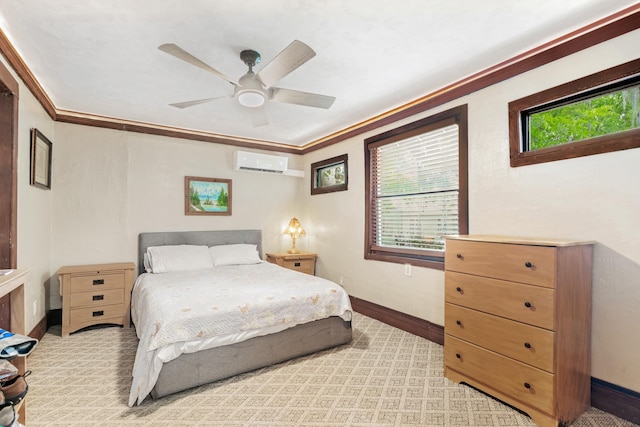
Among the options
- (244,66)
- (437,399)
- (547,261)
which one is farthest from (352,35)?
(437,399)

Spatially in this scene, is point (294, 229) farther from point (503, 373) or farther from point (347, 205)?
point (503, 373)

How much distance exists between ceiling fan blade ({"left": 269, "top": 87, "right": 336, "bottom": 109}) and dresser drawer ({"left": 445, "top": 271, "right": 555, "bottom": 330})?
1.68 m

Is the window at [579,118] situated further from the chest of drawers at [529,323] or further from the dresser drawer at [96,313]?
the dresser drawer at [96,313]

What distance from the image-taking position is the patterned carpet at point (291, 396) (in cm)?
201

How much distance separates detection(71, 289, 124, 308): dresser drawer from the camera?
3.44 meters

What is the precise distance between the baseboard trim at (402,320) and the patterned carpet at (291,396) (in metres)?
0.21

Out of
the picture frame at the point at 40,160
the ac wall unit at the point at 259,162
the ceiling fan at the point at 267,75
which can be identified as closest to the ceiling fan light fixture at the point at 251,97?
the ceiling fan at the point at 267,75

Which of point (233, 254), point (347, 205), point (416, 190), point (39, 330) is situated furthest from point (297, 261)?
point (39, 330)

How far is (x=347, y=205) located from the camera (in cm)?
453

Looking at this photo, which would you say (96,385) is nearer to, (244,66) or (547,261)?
(244,66)

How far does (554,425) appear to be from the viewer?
1902 millimetres

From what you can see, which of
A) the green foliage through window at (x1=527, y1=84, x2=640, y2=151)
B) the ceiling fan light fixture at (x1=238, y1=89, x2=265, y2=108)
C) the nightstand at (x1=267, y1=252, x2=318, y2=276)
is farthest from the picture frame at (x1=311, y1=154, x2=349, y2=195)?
the green foliage through window at (x1=527, y1=84, x2=640, y2=151)

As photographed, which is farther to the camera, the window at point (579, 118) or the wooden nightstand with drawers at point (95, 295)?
the wooden nightstand with drawers at point (95, 295)

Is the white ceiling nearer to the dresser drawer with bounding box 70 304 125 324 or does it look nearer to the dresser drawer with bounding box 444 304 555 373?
the dresser drawer with bounding box 444 304 555 373
